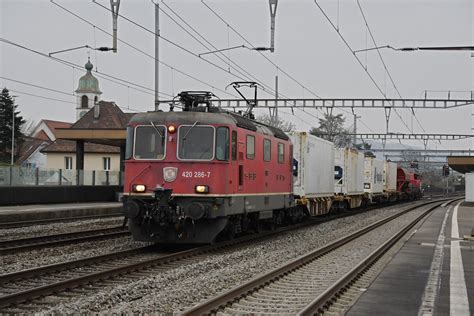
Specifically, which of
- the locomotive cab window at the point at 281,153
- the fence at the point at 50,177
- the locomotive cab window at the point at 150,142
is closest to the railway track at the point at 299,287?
the locomotive cab window at the point at 281,153

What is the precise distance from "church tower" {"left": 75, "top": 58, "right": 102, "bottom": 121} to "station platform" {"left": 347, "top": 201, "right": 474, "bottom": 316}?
222 ft

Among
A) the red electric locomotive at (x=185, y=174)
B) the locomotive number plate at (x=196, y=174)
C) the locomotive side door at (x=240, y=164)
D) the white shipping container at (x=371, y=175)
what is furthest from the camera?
the white shipping container at (x=371, y=175)

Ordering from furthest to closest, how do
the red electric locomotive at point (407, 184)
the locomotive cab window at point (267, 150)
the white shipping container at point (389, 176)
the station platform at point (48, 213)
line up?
the red electric locomotive at point (407, 184), the white shipping container at point (389, 176), the station platform at point (48, 213), the locomotive cab window at point (267, 150)

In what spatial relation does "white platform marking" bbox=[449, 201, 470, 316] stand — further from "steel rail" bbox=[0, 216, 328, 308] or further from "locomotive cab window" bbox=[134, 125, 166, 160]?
"locomotive cab window" bbox=[134, 125, 166, 160]

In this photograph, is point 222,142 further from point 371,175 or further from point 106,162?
point 106,162

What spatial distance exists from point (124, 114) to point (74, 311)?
56294 millimetres

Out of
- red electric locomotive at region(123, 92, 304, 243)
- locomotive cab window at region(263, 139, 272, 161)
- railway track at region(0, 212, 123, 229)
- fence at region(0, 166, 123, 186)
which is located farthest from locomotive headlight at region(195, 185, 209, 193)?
fence at region(0, 166, 123, 186)

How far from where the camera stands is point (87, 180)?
3488 centimetres

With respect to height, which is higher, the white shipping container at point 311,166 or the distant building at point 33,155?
the distant building at point 33,155

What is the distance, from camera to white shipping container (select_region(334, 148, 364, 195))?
98.4ft

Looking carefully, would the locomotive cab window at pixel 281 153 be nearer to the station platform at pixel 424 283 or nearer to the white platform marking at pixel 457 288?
the station platform at pixel 424 283

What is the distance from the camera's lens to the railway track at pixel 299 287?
26.9 ft

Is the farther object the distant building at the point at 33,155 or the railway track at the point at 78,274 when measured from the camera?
the distant building at the point at 33,155

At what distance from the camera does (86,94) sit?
79812 millimetres
